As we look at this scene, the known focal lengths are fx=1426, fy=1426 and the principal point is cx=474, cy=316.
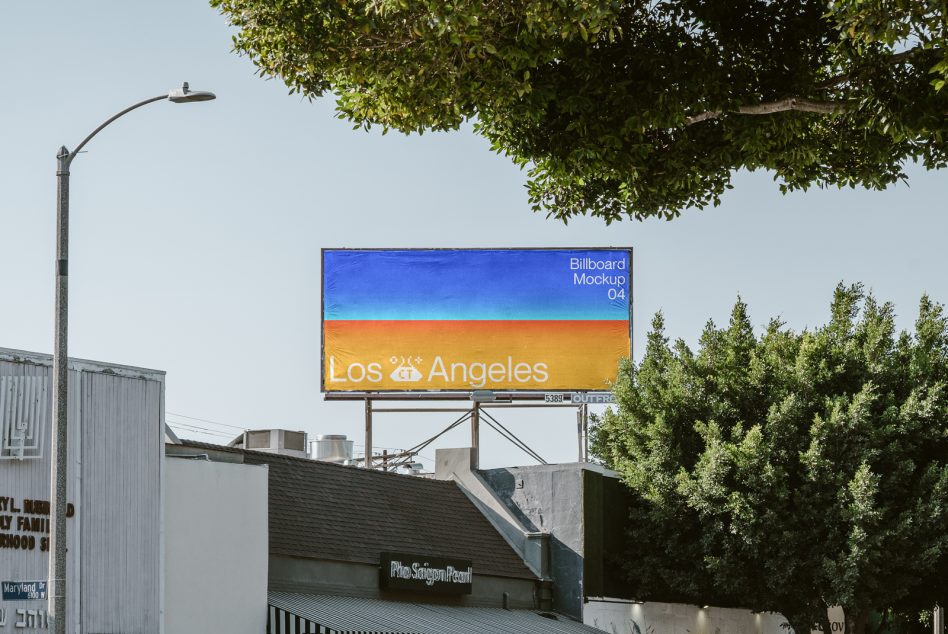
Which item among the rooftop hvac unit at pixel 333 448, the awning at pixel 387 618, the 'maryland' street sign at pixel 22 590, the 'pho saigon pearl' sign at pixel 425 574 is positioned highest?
the rooftop hvac unit at pixel 333 448

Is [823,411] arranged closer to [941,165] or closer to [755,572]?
[755,572]

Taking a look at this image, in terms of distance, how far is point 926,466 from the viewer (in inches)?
1332

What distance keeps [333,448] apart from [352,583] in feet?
34.9

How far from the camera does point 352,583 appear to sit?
27422 millimetres

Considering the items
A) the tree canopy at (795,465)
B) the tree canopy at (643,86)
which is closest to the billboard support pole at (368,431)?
the tree canopy at (795,465)

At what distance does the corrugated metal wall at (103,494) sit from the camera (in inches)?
791

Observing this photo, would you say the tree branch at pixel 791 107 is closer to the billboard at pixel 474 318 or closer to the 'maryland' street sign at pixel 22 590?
the 'maryland' street sign at pixel 22 590

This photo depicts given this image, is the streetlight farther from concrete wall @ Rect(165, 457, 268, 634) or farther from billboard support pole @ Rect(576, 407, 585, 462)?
billboard support pole @ Rect(576, 407, 585, 462)

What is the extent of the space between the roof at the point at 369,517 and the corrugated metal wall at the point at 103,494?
2.35m

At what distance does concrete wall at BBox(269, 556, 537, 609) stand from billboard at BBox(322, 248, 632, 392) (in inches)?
296

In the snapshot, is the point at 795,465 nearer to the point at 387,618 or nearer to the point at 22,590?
the point at 387,618

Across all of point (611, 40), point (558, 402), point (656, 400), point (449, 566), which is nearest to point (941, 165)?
point (611, 40)

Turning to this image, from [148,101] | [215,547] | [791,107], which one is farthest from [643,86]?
[215,547]

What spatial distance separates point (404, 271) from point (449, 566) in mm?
10816
